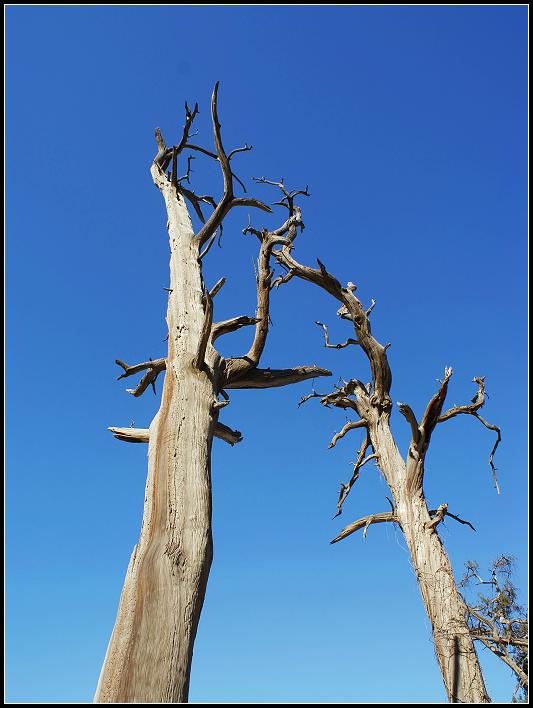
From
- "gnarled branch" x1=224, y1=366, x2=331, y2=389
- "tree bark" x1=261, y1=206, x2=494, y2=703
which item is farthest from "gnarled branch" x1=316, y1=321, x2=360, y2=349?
"gnarled branch" x1=224, y1=366, x2=331, y2=389

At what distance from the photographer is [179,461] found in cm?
326

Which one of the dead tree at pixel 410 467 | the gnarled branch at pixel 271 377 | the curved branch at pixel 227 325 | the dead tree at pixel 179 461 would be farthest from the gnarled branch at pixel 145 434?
the dead tree at pixel 410 467

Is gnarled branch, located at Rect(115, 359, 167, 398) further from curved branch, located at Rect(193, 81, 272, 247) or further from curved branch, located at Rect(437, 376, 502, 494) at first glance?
curved branch, located at Rect(437, 376, 502, 494)

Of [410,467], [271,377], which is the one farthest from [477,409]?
[271,377]

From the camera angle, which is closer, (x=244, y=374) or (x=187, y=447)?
(x=187, y=447)

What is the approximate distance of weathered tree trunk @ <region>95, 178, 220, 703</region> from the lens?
2379mm

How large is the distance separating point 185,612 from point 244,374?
2.36 metres

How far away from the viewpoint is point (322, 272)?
8.92m

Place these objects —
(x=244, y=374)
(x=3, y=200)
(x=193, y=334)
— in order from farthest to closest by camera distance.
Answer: (x=3, y=200) → (x=244, y=374) → (x=193, y=334)

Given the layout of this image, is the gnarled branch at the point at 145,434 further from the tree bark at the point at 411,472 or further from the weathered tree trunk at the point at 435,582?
the weathered tree trunk at the point at 435,582

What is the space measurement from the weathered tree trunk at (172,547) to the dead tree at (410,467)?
156 inches

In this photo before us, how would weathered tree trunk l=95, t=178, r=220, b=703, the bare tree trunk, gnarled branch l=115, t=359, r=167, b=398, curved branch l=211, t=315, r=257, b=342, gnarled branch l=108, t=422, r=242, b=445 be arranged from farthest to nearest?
the bare tree trunk < gnarled branch l=115, t=359, r=167, b=398 < curved branch l=211, t=315, r=257, b=342 < gnarled branch l=108, t=422, r=242, b=445 < weathered tree trunk l=95, t=178, r=220, b=703

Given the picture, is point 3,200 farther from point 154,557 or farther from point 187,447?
point 154,557

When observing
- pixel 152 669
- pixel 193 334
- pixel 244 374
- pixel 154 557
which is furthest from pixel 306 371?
pixel 152 669
